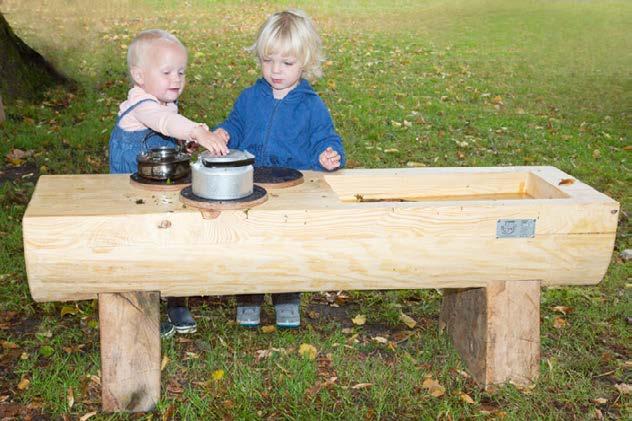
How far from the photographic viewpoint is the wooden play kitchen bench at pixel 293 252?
3035 millimetres

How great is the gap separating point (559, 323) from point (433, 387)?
105 centimetres

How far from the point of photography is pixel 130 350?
10.7 feet

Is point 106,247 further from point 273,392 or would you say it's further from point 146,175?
point 273,392

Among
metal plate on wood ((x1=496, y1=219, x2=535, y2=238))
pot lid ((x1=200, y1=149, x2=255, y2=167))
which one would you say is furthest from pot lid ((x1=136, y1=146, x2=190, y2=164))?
metal plate on wood ((x1=496, y1=219, x2=535, y2=238))

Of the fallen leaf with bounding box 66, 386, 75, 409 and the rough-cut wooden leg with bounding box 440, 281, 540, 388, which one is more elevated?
the rough-cut wooden leg with bounding box 440, 281, 540, 388

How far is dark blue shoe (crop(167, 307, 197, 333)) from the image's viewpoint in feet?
13.2

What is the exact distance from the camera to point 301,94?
4.13 m

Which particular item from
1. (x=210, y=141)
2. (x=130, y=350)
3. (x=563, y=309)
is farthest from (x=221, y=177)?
(x=563, y=309)

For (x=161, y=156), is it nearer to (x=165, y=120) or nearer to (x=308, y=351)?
(x=165, y=120)

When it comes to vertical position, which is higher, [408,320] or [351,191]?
[351,191]

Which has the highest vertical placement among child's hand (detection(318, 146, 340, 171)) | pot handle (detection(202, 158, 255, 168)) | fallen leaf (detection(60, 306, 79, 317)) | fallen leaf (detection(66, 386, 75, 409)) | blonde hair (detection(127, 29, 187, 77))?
blonde hair (detection(127, 29, 187, 77))

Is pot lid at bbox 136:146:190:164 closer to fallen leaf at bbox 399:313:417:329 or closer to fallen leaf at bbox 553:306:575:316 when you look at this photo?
fallen leaf at bbox 399:313:417:329

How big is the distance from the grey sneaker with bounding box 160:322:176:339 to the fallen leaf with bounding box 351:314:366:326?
91 centimetres

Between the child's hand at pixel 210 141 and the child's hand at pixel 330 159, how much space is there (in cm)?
62
